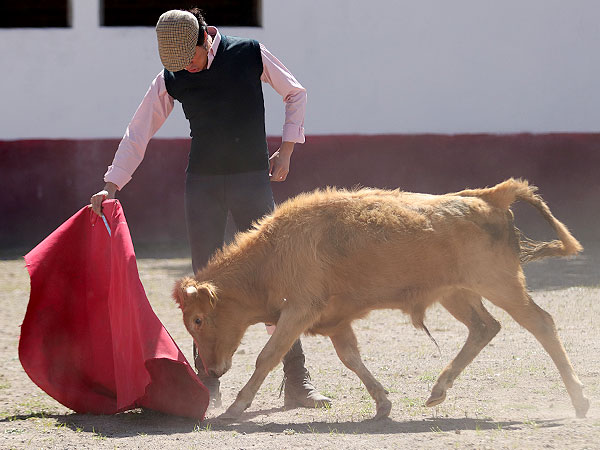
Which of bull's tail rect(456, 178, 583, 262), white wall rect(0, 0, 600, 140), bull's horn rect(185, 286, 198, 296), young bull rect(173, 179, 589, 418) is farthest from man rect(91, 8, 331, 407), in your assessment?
white wall rect(0, 0, 600, 140)

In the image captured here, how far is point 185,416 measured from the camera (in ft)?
16.3

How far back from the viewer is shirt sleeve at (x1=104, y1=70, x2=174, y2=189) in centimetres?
529

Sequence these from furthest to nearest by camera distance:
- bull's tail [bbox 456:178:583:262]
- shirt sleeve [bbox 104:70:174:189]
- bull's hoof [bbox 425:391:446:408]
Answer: shirt sleeve [bbox 104:70:174:189] < bull's tail [bbox 456:178:583:262] < bull's hoof [bbox 425:391:446:408]

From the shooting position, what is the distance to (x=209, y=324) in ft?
16.5

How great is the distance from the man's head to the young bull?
0.95 meters

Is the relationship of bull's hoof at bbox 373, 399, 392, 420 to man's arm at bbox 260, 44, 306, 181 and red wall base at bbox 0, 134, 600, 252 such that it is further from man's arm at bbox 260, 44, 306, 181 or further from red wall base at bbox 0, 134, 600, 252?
red wall base at bbox 0, 134, 600, 252

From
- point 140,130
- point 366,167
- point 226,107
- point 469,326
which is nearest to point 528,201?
point 469,326

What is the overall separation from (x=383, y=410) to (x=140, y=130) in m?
2.00

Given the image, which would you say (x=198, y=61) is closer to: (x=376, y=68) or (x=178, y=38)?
(x=178, y=38)

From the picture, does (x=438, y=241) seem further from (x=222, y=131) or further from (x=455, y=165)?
(x=455, y=165)

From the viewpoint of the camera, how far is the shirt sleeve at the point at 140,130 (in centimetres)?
529

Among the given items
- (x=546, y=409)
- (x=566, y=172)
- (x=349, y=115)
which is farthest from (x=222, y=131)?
(x=566, y=172)

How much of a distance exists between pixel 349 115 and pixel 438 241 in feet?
25.8

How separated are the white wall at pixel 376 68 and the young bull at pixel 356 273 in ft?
25.1
